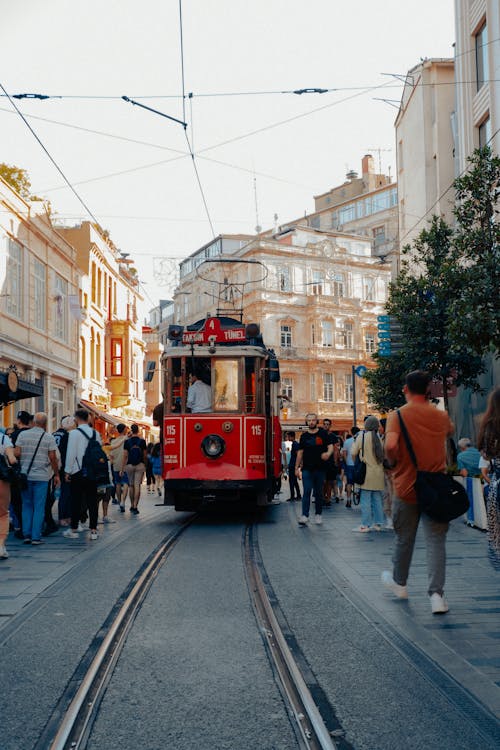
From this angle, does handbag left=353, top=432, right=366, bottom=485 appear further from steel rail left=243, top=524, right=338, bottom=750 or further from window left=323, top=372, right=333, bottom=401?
window left=323, top=372, right=333, bottom=401

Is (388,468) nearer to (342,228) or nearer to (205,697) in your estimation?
(205,697)

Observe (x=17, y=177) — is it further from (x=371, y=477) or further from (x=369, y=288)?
(x=369, y=288)

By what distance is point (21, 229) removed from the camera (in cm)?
2831

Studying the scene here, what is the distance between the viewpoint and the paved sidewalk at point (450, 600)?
18.2ft

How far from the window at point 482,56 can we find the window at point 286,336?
39.8 m

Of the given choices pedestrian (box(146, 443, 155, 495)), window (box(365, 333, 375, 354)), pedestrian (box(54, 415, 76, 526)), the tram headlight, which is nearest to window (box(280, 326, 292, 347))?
window (box(365, 333, 375, 354))

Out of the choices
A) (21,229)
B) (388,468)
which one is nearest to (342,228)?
(21,229)

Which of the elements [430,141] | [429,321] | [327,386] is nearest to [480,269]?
[429,321]

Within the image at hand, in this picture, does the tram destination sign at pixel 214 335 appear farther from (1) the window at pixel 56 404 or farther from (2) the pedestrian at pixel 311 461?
(1) the window at pixel 56 404

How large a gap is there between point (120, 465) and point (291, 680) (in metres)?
14.2

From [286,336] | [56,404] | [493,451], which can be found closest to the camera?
[493,451]

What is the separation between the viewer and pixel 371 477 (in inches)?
536

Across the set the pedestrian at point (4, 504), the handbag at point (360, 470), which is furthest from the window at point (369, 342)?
the pedestrian at point (4, 504)

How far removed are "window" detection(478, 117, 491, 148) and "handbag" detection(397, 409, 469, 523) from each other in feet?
66.4
